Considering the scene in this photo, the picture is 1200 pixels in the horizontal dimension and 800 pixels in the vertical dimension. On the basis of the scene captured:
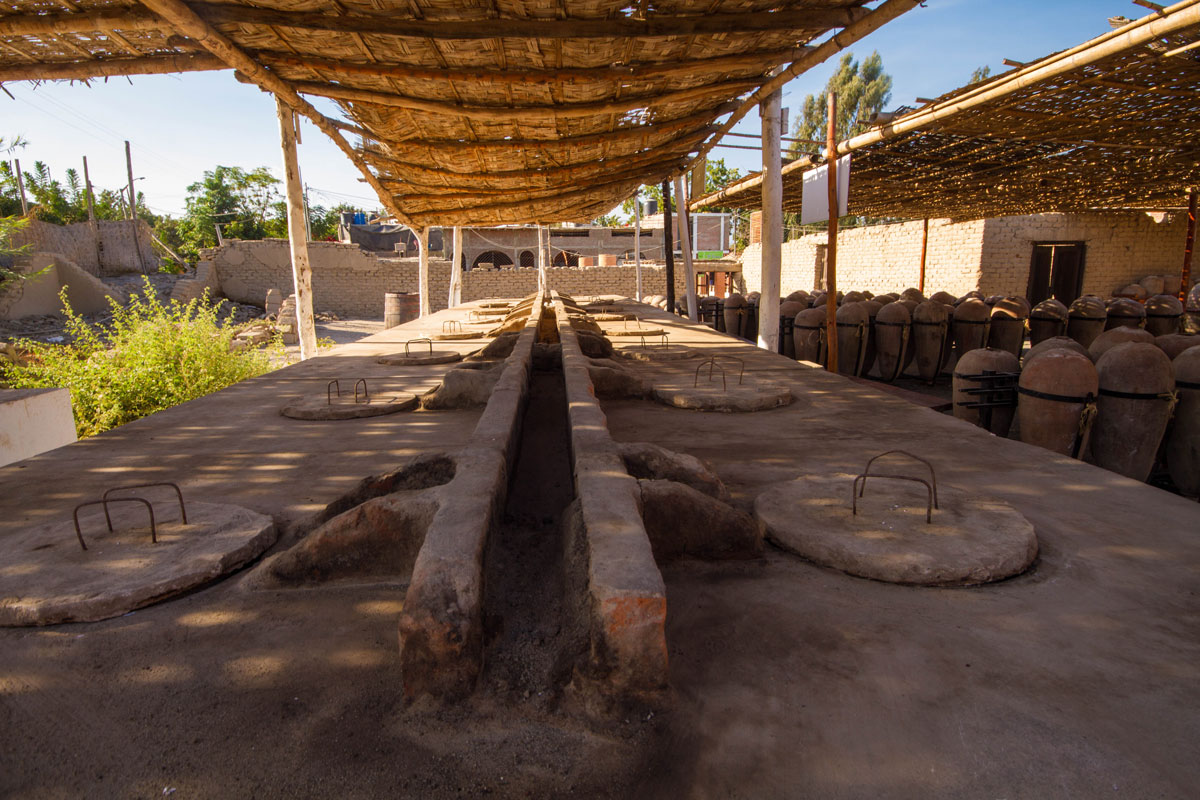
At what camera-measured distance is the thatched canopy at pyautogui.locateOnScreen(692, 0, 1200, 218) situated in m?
5.94

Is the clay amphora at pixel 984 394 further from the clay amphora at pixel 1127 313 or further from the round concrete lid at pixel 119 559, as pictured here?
the round concrete lid at pixel 119 559

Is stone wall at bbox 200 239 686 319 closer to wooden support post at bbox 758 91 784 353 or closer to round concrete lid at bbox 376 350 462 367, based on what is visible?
wooden support post at bbox 758 91 784 353

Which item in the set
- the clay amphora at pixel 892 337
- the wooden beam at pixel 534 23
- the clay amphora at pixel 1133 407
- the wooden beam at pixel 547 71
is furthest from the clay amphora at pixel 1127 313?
the wooden beam at pixel 534 23

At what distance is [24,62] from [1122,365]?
7.91 metres

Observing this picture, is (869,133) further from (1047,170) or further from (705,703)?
(705,703)

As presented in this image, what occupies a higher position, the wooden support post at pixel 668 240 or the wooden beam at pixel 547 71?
the wooden beam at pixel 547 71

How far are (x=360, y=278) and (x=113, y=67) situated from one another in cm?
1808

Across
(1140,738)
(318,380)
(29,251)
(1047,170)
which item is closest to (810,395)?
(1140,738)

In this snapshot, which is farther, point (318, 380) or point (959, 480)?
point (318, 380)

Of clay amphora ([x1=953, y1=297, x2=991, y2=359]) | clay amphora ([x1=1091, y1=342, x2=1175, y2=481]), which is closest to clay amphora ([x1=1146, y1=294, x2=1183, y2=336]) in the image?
clay amphora ([x1=953, y1=297, x2=991, y2=359])

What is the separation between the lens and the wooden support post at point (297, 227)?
6.58 metres

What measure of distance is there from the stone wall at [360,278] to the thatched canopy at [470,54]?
50.4 ft

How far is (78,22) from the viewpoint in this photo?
4023mm

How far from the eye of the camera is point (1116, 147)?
9477mm
